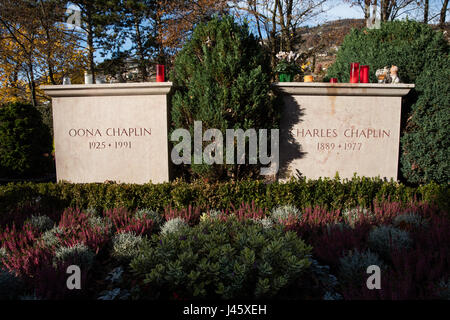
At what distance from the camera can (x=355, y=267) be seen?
267 centimetres

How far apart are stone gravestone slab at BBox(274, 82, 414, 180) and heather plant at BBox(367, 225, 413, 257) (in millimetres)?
2670

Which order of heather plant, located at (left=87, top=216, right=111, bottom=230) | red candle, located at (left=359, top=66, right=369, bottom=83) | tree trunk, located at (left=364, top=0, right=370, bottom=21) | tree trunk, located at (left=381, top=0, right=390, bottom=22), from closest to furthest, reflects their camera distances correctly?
heather plant, located at (left=87, top=216, right=111, bottom=230)
red candle, located at (left=359, top=66, right=369, bottom=83)
tree trunk, located at (left=381, top=0, right=390, bottom=22)
tree trunk, located at (left=364, top=0, right=370, bottom=21)

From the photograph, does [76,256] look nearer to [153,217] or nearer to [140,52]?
[153,217]

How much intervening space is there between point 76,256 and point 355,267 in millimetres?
2441

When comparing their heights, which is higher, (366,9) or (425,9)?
(425,9)

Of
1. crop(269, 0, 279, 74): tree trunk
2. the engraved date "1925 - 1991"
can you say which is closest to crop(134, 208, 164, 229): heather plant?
the engraved date "1925 - 1991"

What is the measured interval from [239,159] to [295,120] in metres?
1.32

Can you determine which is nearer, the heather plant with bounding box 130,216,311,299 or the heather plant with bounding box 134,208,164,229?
the heather plant with bounding box 130,216,311,299

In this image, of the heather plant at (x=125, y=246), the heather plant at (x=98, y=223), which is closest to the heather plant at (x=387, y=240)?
the heather plant at (x=125, y=246)

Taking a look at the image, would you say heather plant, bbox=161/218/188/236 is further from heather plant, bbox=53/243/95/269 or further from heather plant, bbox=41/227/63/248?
heather plant, bbox=41/227/63/248

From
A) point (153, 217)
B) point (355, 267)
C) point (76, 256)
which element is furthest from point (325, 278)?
point (153, 217)

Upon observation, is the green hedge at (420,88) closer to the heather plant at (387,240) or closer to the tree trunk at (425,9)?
the heather plant at (387,240)

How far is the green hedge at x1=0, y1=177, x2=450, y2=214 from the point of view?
480 centimetres
